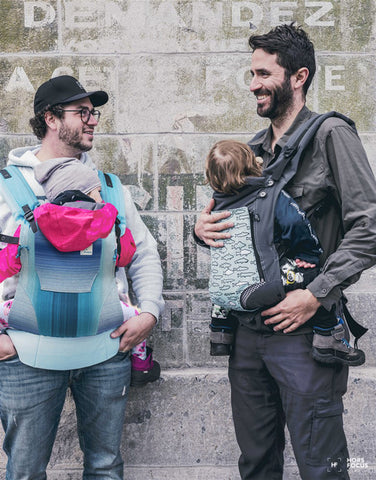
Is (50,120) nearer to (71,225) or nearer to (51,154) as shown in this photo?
(51,154)

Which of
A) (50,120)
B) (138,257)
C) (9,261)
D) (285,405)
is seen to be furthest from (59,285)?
(285,405)

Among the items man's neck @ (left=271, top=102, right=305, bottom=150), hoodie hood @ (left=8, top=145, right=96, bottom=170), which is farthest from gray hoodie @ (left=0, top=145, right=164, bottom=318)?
man's neck @ (left=271, top=102, right=305, bottom=150)

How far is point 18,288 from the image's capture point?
241 cm

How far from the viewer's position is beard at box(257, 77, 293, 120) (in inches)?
99.4

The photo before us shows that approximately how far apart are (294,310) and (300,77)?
42.6 inches

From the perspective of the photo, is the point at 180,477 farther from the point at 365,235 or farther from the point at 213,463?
the point at 365,235

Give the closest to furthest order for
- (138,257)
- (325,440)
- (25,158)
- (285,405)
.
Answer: (325,440)
(285,405)
(25,158)
(138,257)

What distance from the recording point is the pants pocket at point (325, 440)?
7.34 ft

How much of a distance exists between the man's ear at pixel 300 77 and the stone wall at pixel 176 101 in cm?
78

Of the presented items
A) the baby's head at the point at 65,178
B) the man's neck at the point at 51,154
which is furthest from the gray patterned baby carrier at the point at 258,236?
the man's neck at the point at 51,154

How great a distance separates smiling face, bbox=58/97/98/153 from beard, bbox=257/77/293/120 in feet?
2.87

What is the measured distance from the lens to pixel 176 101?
3336 millimetres

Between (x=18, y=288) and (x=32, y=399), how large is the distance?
0.49 meters

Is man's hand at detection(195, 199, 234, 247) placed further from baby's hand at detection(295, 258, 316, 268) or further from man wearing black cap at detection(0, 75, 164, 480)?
man wearing black cap at detection(0, 75, 164, 480)
